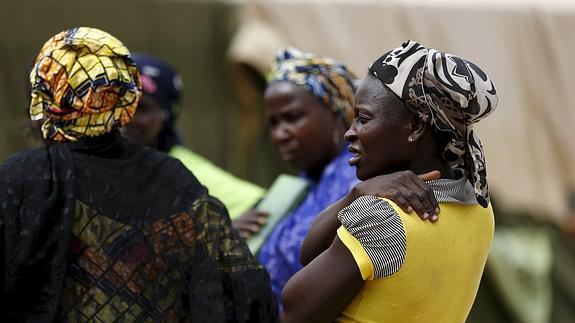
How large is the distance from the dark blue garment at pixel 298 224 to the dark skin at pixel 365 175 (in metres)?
0.89

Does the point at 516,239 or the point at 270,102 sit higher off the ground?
the point at 270,102

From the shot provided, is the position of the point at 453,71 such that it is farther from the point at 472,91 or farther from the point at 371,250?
the point at 371,250

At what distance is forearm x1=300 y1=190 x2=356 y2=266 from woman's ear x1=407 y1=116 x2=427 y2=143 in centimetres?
19

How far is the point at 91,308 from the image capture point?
2.48 meters

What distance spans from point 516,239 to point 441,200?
4229 mm

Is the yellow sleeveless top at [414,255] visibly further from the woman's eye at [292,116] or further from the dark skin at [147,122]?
the dark skin at [147,122]

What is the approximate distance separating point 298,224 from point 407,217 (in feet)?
4.08

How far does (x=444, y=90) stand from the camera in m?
2.41

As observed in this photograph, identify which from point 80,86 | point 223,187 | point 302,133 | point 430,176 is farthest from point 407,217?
point 223,187

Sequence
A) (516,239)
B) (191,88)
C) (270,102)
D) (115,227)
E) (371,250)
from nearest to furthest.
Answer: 1. (371,250)
2. (115,227)
3. (270,102)
4. (191,88)
5. (516,239)

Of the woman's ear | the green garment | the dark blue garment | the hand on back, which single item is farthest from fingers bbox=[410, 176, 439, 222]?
the green garment

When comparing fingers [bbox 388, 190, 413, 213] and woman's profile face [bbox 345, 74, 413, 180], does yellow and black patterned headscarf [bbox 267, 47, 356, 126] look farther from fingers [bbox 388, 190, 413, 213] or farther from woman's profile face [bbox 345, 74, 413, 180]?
fingers [bbox 388, 190, 413, 213]

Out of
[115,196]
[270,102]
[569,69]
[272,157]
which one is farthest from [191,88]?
[115,196]

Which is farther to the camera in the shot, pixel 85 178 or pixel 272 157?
pixel 272 157
